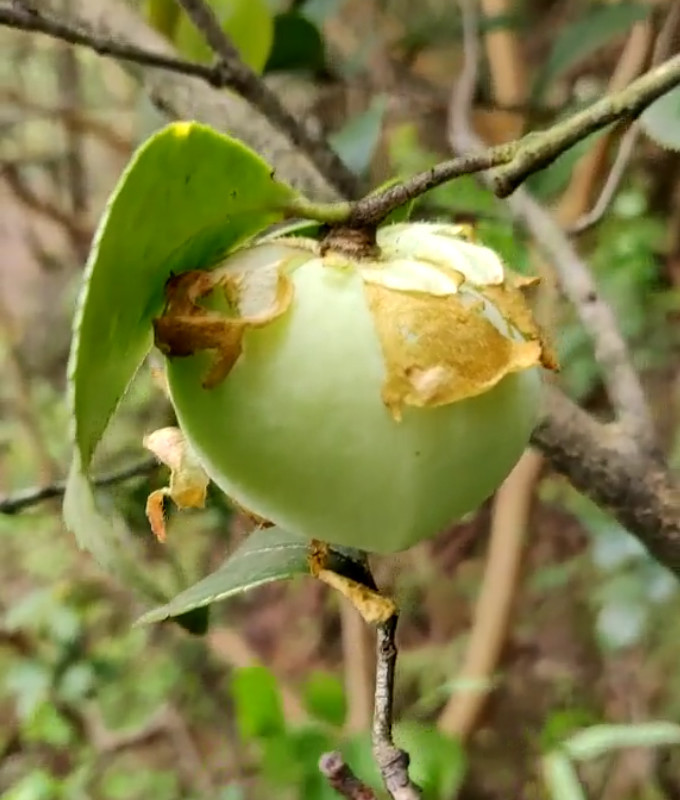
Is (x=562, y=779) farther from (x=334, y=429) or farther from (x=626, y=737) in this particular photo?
(x=334, y=429)

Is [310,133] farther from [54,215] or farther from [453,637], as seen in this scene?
[453,637]

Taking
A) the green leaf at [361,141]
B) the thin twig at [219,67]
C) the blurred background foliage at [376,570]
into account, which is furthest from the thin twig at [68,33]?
the blurred background foliage at [376,570]

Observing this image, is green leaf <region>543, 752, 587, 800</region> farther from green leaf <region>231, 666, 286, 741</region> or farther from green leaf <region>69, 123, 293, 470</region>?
green leaf <region>69, 123, 293, 470</region>

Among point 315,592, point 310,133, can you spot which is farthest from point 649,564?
point 315,592

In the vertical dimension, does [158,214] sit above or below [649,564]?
above

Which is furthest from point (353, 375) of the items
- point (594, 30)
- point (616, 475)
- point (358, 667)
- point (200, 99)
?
point (358, 667)

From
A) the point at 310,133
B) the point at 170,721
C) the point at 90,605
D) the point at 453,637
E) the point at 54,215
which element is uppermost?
the point at 310,133
